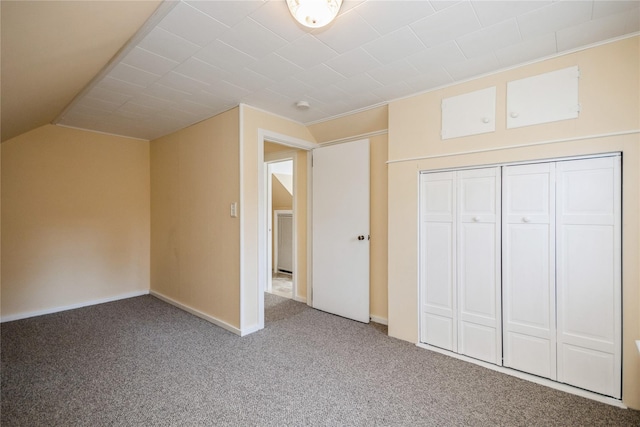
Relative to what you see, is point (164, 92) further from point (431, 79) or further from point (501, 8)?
point (501, 8)

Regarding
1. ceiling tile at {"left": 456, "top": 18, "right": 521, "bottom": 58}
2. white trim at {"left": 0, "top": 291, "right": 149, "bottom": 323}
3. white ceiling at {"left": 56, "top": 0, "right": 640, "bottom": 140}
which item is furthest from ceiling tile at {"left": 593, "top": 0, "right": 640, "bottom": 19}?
white trim at {"left": 0, "top": 291, "right": 149, "bottom": 323}

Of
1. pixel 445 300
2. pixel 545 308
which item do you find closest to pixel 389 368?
pixel 445 300

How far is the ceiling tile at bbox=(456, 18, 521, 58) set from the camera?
169 centimetres

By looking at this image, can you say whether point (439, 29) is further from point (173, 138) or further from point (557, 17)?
point (173, 138)

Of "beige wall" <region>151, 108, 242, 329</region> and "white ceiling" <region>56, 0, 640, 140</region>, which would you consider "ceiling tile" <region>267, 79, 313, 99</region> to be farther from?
"beige wall" <region>151, 108, 242, 329</region>

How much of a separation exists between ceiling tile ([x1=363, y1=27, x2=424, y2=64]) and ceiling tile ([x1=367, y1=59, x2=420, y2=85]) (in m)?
0.08

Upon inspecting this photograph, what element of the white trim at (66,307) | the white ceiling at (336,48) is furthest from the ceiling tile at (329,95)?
the white trim at (66,307)

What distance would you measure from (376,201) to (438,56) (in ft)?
5.11

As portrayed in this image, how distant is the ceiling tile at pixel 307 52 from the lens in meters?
1.82

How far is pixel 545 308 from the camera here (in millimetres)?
2043

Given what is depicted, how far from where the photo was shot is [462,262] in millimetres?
2402

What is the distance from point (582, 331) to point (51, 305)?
525 cm

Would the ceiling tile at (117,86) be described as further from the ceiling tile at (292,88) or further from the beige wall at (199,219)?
the ceiling tile at (292,88)

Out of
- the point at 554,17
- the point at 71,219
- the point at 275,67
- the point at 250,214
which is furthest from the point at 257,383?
the point at 71,219
